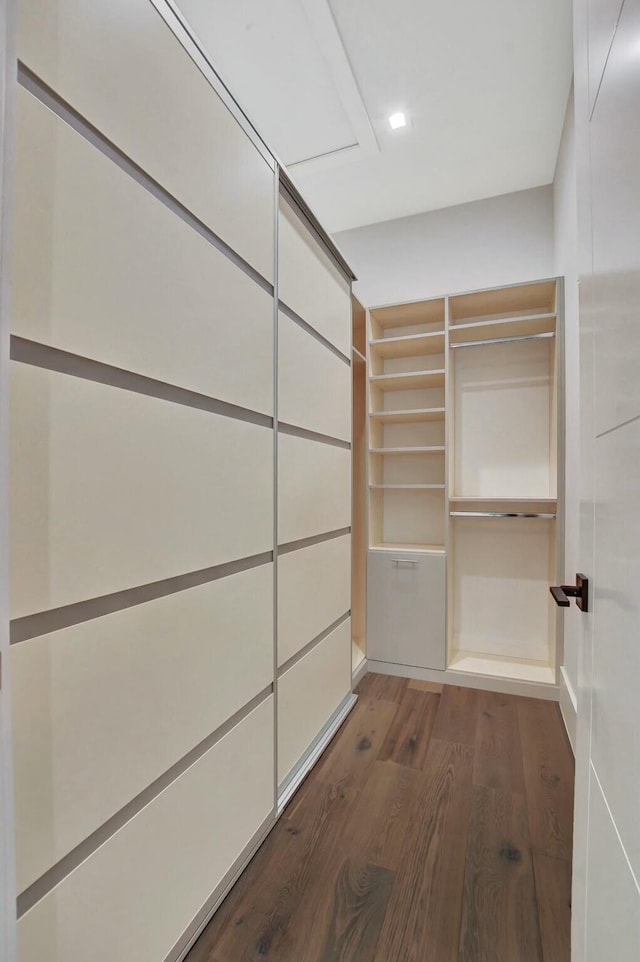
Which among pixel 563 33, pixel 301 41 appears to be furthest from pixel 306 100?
pixel 563 33

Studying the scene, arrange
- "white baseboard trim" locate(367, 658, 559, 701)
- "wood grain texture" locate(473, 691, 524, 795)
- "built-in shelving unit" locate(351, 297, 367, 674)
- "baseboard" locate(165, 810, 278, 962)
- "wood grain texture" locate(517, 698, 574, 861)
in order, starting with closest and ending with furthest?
1. "baseboard" locate(165, 810, 278, 962)
2. "wood grain texture" locate(517, 698, 574, 861)
3. "wood grain texture" locate(473, 691, 524, 795)
4. "white baseboard trim" locate(367, 658, 559, 701)
5. "built-in shelving unit" locate(351, 297, 367, 674)

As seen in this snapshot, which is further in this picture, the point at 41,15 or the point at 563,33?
the point at 563,33

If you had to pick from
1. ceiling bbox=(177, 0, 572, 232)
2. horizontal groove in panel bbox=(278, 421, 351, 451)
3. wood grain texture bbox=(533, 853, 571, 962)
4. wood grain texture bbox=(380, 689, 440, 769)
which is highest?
ceiling bbox=(177, 0, 572, 232)

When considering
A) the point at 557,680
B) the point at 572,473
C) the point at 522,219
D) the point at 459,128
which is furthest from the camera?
the point at 522,219

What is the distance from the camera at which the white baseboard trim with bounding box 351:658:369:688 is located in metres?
2.64

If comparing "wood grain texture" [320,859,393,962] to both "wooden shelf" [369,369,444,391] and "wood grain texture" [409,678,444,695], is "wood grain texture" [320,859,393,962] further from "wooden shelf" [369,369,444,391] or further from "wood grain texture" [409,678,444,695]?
"wooden shelf" [369,369,444,391]

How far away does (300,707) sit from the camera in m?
1.83

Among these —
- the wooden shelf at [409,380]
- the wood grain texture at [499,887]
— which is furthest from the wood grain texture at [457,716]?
the wooden shelf at [409,380]

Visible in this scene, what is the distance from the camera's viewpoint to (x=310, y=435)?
195 cm

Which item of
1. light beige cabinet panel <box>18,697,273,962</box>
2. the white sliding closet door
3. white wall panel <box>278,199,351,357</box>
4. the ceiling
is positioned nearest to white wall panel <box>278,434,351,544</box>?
the white sliding closet door

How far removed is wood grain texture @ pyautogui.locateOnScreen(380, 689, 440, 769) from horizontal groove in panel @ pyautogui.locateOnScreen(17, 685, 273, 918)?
1009 mm

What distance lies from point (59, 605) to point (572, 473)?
7.11 feet

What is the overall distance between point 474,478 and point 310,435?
1.43m

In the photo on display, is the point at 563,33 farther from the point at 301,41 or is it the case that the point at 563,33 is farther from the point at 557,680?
the point at 557,680
